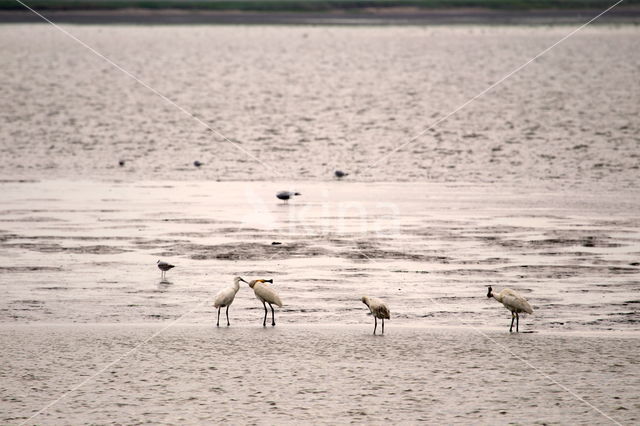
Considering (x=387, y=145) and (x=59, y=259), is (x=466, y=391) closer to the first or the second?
(x=59, y=259)

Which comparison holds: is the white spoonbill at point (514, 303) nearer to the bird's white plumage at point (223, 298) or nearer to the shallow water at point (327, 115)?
the bird's white plumage at point (223, 298)

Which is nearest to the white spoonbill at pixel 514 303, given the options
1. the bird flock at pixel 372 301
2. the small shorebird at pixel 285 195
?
the bird flock at pixel 372 301

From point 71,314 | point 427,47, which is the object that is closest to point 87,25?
point 427,47

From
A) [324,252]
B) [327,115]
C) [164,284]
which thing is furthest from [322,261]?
[327,115]

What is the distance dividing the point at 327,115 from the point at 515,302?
29.5 metres

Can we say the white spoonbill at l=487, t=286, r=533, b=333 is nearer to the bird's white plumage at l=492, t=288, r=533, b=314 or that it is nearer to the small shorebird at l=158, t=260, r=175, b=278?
the bird's white plumage at l=492, t=288, r=533, b=314

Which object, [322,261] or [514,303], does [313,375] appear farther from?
[322,261]

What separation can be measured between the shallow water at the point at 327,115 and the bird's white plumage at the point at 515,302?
1153cm

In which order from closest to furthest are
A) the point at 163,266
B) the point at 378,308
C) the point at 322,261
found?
the point at 378,308 → the point at 163,266 → the point at 322,261

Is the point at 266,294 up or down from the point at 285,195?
down

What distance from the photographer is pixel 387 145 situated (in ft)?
104

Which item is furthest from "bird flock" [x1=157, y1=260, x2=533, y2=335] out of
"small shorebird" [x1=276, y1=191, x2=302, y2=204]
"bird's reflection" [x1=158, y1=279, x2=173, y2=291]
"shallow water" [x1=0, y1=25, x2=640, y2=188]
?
"shallow water" [x1=0, y1=25, x2=640, y2=188]

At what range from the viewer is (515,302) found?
11.9 m

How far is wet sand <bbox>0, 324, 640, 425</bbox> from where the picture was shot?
30.3 ft
